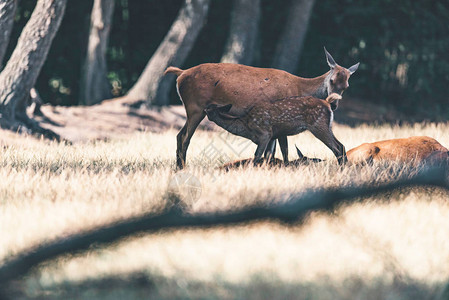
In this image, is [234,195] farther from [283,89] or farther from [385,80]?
[385,80]

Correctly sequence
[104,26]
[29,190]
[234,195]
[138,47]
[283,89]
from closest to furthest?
1. [234,195]
2. [29,190]
3. [283,89]
4. [104,26]
5. [138,47]

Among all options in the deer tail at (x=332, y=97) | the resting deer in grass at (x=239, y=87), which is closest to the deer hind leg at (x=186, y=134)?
the resting deer in grass at (x=239, y=87)

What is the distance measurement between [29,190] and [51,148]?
3.35m

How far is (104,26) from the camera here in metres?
13.8

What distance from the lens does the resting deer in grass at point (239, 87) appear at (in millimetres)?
7547

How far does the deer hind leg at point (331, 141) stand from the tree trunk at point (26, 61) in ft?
16.9

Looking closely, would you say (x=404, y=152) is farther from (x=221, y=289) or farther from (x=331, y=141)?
(x=221, y=289)

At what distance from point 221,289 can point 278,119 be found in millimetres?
3279

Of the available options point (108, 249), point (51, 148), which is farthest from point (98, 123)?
point (108, 249)

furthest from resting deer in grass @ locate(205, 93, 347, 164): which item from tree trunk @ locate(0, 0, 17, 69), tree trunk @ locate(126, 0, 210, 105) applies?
tree trunk @ locate(126, 0, 210, 105)

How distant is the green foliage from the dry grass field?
8.54m

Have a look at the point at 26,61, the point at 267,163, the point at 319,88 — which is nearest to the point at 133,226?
the point at 267,163

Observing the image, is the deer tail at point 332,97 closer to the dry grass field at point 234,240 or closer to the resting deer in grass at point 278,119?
the resting deer in grass at point 278,119

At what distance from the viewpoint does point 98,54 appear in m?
13.9
